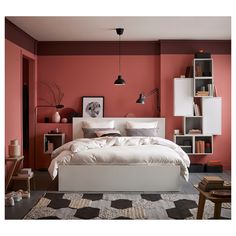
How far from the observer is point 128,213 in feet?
14.0

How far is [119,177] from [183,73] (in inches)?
117

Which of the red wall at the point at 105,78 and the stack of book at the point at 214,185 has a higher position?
the red wall at the point at 105,78

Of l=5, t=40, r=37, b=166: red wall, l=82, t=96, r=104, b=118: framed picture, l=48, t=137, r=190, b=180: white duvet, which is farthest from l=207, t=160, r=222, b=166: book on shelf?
l=5, t=40, r=37, b=166: red wall

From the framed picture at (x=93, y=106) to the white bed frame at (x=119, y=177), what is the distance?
2261 millimetres

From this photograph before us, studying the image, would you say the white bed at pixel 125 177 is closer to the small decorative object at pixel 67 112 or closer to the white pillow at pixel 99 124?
the white pillow at pixel 99 124

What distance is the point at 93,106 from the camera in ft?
24.2

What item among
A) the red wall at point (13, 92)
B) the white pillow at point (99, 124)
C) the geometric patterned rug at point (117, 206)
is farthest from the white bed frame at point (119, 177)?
the white pillow at point (99, 124)

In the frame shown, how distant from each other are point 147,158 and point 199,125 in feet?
8.03

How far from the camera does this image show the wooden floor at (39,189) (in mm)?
4352

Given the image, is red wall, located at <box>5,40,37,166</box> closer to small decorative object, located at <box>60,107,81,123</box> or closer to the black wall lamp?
small decorative object, located at <box>60,107,81,123</box>

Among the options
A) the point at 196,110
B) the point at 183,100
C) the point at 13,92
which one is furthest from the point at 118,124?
the point at 13,92

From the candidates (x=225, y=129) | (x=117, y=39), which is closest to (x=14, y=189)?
(x=117, y=39)

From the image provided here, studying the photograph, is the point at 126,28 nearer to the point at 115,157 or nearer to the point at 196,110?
the point at 196,110

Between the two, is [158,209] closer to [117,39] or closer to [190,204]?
[190,204]
